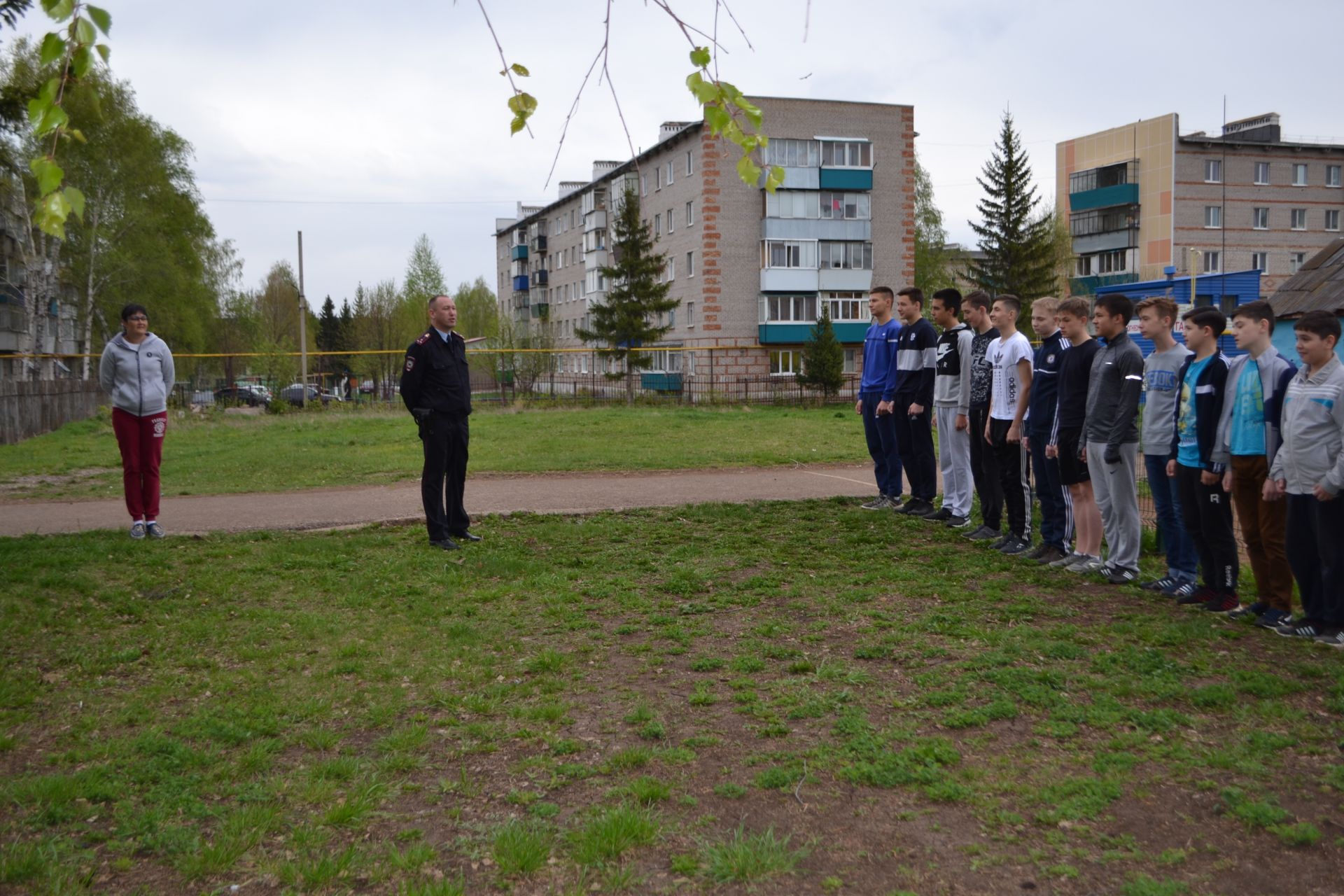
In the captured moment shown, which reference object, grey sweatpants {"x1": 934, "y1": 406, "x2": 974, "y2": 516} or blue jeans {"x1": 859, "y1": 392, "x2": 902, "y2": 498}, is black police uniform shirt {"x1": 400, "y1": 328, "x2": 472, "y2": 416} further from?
grey sweatpants {"x1": 934, "y1": 406, "x2": 974, "y2": 516}

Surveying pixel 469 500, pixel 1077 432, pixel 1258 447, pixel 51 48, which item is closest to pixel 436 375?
pixel 469 500

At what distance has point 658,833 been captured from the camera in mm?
3820

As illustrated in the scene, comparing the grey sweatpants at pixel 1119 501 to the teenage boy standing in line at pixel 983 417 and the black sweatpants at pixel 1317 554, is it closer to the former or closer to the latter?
the black sweatpants at pixel 1317 554

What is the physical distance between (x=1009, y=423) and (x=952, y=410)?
1.31m

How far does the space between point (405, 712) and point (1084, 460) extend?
5.45 metres

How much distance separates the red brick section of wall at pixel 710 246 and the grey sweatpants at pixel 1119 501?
48844 mm

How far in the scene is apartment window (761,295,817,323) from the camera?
5647cm

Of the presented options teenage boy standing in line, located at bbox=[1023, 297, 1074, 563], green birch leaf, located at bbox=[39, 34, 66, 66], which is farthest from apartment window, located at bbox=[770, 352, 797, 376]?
green birch leaf, located at bbox=[39, 34, 66, 66]

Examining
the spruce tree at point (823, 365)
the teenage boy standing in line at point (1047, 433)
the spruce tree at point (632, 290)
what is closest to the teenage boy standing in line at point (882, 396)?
the teenage boy standing in line at point (1047, 433)

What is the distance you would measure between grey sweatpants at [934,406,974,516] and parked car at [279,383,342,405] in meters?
29.3

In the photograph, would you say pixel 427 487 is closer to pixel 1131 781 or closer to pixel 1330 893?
pixel 1131 781

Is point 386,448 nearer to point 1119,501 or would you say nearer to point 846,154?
point 1119,501

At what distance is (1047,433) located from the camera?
834 cm

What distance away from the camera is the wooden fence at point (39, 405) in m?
25.0
